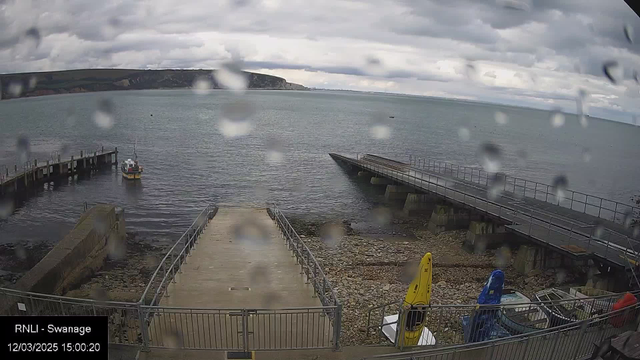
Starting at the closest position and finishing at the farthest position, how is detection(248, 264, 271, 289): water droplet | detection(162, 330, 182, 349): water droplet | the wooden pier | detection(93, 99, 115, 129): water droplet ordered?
detection(162, 330, 182, 349): water droplet → detection(248, 264, 271, 289): water droplet → the wooden pier → detection(93, 99, 115, 129): water droplet

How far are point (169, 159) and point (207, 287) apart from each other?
164 ft

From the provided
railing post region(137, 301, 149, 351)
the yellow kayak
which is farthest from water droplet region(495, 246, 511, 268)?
railing post region(137, 301, 149, 351)

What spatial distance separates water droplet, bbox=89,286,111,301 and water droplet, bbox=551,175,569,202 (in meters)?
38.7

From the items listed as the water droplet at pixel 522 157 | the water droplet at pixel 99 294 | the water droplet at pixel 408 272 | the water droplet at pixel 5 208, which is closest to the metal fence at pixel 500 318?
the water droplet at pixel 408 272

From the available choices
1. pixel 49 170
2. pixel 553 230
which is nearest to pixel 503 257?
pixel 553 230

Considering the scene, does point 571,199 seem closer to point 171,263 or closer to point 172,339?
point 171,263

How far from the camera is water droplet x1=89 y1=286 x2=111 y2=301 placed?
17.2m

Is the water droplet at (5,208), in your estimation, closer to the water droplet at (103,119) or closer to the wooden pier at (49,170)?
the wooden pier at (49,170)

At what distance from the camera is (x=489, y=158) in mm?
71938

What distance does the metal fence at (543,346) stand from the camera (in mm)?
7355

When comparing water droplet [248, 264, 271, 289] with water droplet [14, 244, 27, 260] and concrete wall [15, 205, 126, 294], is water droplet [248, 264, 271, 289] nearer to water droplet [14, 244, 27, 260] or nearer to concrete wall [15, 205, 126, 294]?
concrete wall [15, 205, 126, 294]

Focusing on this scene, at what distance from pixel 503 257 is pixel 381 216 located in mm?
12889

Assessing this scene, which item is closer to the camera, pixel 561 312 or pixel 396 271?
pixel 561 312
